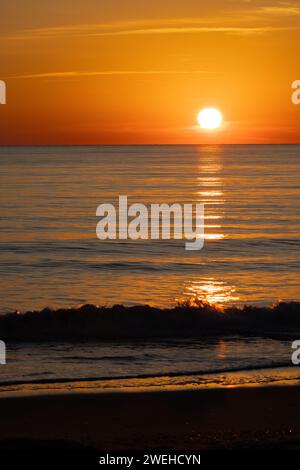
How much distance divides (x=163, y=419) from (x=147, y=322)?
21.8ft

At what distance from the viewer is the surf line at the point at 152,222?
109 feet

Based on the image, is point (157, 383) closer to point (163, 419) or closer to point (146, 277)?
point (163, 419)

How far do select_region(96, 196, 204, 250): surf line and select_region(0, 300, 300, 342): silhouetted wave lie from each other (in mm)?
12525

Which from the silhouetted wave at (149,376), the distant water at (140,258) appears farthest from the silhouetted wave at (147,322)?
the silhouetted wave at (149,376)

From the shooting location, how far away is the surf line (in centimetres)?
3312

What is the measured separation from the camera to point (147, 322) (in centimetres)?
1633

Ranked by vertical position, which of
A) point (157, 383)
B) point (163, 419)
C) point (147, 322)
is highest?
point (147, 322)

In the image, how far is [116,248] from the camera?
95.3 ft

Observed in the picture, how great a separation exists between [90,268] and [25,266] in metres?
2.05

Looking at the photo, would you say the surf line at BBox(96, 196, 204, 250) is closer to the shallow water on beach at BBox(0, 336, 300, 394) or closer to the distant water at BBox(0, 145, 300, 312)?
the distant water at BBox(0, 145, 300, 312)

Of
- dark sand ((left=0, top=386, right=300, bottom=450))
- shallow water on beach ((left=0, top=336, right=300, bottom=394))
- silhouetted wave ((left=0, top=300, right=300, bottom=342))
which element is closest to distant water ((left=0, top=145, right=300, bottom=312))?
silhouetted wave ((left=0, top=300, right=300, bottom=342))

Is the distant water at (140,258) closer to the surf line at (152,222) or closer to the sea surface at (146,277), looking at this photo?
Answer: the sea surface at (146,277)

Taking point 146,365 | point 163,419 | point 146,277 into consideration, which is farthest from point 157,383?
point 146,277
